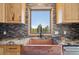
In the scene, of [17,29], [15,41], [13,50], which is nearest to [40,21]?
[17,29]

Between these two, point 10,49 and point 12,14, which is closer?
point 10,49

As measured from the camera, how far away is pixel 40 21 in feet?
12.1

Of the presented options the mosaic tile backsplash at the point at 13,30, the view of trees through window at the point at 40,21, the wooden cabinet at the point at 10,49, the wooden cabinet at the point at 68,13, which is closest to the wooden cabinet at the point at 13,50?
the wooden cabinet at the point at 10,49

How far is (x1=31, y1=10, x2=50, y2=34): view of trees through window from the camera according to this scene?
369 centimetres

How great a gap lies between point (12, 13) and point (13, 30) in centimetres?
35

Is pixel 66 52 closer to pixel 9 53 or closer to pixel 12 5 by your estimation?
pixel 9 53

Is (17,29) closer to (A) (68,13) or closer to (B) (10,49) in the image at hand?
(B) (10,49)

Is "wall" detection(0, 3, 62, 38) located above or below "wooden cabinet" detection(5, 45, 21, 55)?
above

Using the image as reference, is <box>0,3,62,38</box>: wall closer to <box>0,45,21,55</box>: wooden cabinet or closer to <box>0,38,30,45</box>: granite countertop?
<box>0,38,30,45</box>: granite countertop

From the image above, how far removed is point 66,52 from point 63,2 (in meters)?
0.95

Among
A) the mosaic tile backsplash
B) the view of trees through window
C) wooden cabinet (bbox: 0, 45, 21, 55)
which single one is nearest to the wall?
the mosaic tile backsplash

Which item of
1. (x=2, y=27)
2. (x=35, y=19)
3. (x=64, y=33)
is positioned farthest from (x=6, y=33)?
(x=64, y=33)

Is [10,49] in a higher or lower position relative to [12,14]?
lower

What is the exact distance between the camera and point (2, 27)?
3850 millimetres
